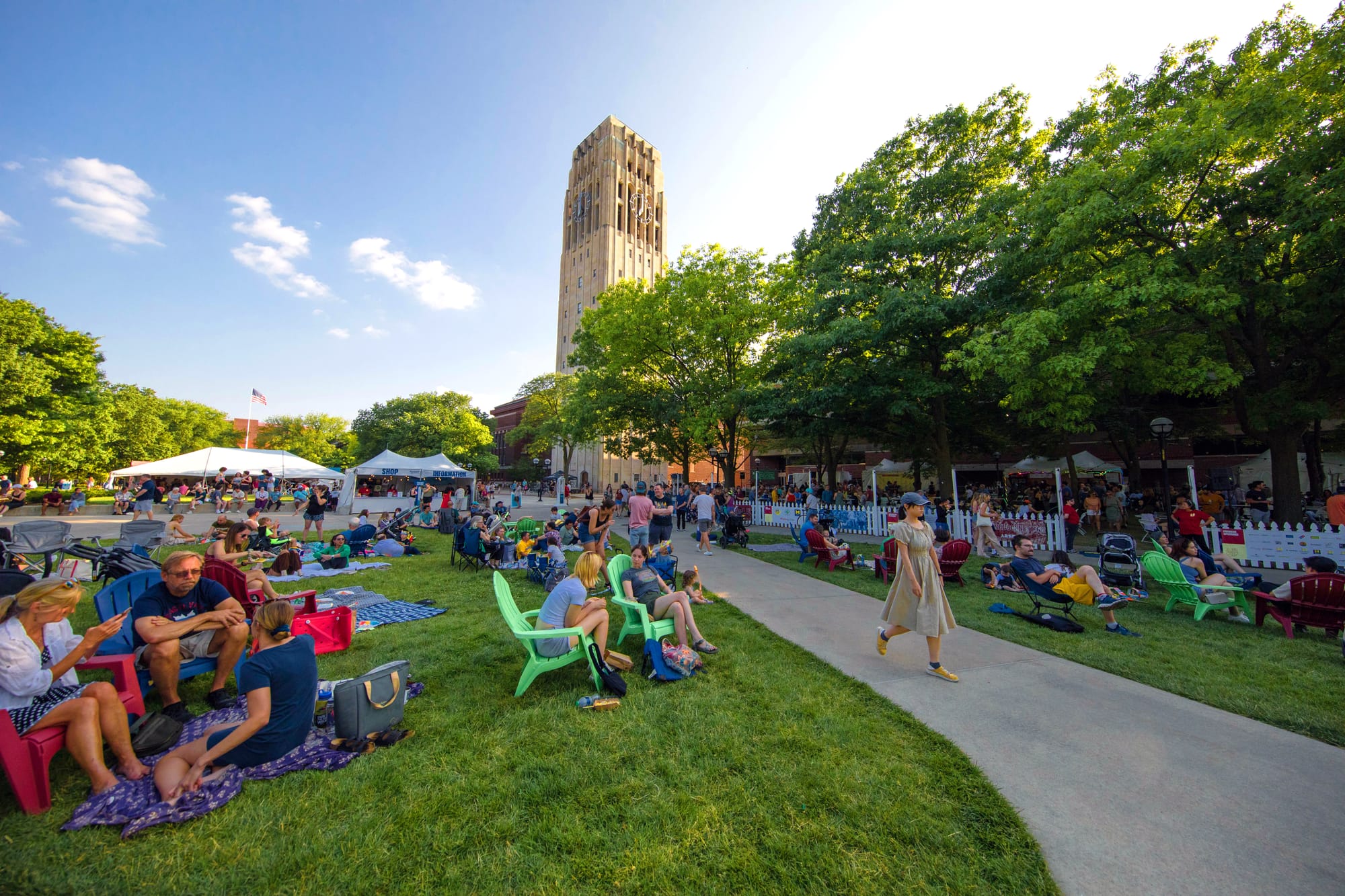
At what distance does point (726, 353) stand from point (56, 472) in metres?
38.1

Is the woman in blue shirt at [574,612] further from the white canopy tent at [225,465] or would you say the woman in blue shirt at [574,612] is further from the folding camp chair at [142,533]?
the white canopy tent at [225,465]

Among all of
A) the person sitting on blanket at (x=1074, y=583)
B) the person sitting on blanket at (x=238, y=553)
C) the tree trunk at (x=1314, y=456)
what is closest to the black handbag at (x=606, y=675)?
the person sitting on blanket at (x=238, y=553)

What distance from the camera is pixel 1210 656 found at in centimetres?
526

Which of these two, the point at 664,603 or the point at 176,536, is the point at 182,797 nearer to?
the point at 664,603

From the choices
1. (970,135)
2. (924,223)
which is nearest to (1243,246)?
(924,223)

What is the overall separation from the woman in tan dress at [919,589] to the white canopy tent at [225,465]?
85.4 feet

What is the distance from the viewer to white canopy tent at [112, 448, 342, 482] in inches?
797

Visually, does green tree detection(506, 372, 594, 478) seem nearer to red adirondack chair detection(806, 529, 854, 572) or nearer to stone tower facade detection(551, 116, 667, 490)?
stone tower facade detection(551, 116, 667, 490)

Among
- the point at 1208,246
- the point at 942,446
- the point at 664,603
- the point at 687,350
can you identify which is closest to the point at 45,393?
the point at 687,350

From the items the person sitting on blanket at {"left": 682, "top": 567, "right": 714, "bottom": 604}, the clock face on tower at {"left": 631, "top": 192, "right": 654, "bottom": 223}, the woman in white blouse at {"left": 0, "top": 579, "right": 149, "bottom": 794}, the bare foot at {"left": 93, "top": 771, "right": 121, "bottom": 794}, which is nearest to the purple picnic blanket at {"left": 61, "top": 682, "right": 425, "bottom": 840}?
the bare foot at {"left": 93, "top": 771, "right": 121, "bottom": 794}

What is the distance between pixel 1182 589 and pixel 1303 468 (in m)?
30.2

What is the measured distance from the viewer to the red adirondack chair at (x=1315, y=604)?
218 inches

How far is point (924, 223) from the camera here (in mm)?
17562

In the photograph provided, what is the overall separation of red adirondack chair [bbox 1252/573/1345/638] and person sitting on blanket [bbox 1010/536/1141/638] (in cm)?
139
